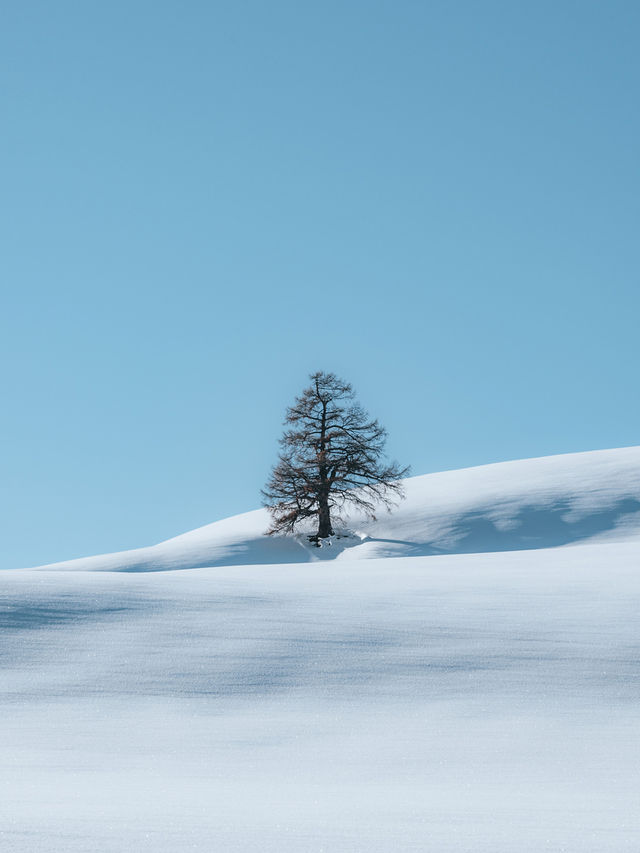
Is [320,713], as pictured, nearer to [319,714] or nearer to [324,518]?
[319,714]

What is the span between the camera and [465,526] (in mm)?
31859

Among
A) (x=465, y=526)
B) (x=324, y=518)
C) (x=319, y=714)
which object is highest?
(x=324, y=518)

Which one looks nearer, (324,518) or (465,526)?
(465,526)

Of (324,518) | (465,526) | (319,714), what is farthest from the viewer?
(324,518)

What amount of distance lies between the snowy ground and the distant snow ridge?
48.9 feet

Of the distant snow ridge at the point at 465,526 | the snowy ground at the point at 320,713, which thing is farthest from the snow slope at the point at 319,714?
the distant snow ridge at the point at 465,526

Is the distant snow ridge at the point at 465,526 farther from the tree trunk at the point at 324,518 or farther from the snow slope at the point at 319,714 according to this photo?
the snow slope at the point at 319,714

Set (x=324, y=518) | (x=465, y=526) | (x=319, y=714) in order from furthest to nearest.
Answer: (x=324, y=518) → (x=465, y=526) → (x=319, y=714)

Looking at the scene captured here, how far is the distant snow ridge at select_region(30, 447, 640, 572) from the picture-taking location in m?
29.6

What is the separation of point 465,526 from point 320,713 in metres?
22.9

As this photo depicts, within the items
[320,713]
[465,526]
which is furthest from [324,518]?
[320,713]

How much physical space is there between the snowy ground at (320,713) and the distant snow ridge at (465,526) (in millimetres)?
14909

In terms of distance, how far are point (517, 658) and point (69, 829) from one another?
6.62 metres

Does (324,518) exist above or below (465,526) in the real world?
Answer: above
